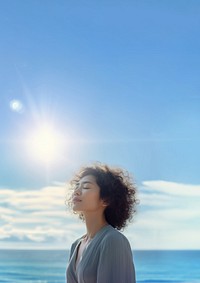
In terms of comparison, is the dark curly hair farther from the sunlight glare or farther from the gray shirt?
the sunlight glare

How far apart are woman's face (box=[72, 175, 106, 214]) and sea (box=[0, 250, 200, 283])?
7.61 m

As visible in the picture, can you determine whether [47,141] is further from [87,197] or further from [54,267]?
[54,267]

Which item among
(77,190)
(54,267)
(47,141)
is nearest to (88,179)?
(77,190)

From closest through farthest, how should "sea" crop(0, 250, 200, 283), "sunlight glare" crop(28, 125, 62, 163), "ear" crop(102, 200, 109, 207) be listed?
"ear" crop(102, 200, 109, 207) → "sunlight glare" crop(28, 125, 62, 163) → "sea" crop(0, 250, 200, 283)

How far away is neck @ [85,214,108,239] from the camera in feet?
4.09

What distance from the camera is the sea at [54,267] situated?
30.0ft

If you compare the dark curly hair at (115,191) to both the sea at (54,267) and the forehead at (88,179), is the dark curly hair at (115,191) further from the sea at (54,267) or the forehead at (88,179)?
the sea at (54,267)

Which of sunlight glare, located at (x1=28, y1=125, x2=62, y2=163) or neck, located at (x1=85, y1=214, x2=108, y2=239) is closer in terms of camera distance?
neck, located at (x1=85, y1=214, x2=108, y2=239)

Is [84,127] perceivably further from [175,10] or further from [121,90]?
[175,10]

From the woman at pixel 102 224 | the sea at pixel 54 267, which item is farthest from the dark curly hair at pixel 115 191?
the sea at pixel 54 267

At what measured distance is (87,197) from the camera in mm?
1234

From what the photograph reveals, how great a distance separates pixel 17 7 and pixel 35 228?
5.90m

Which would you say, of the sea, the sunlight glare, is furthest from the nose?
the sea

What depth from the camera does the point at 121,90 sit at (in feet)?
16.4
